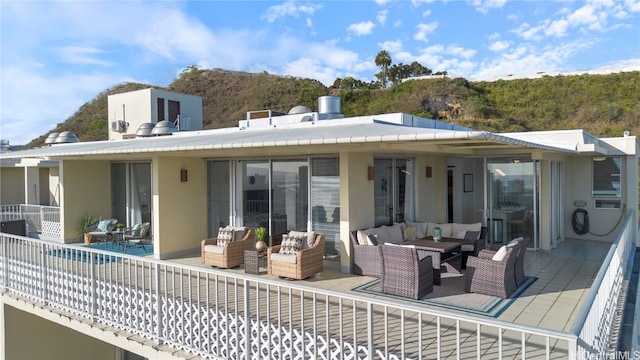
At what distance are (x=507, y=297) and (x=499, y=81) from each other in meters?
48.9

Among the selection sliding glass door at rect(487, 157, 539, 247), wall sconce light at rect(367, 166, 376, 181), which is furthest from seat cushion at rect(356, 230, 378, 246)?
sliding glass door at rect(487, 157, 539, 247)

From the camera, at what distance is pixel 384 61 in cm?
5938

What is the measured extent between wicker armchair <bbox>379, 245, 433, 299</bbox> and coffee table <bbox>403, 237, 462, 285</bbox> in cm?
55

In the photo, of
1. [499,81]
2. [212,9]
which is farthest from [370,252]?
[499,81]

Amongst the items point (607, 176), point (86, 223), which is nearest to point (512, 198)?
point (607, 176)

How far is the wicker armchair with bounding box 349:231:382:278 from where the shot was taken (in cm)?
789

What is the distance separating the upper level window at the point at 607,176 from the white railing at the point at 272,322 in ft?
31.3

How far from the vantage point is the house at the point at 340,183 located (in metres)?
8.52

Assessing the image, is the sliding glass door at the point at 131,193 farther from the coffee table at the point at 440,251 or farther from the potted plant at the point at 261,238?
the coffee table at the point at 440,251

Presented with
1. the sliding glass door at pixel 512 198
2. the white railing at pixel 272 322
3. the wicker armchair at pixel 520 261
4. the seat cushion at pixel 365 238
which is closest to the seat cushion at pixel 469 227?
the wicker armchair at pixel 520 261

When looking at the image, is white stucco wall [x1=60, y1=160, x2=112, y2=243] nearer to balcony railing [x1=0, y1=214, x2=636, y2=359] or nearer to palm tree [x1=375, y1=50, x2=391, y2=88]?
balcony railing [x1=0, y1=214, x2=636, y2=359]

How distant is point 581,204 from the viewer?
1267 centimetres

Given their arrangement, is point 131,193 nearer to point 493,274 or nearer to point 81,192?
point 81,192

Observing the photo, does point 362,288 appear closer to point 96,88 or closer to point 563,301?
point 563,301
